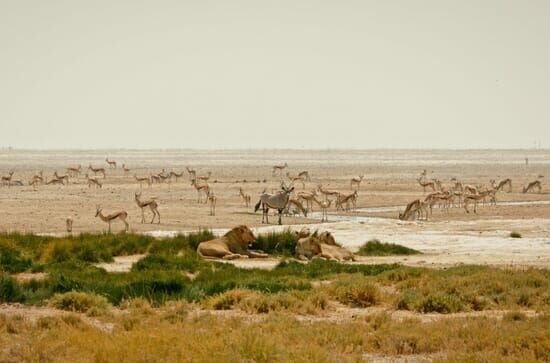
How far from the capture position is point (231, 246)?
22875 millimetres

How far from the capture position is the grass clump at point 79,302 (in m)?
14.8

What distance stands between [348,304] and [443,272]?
3.30m

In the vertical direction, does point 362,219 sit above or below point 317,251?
below

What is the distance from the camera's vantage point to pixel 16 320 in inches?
525

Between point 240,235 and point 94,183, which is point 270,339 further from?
point 94,183

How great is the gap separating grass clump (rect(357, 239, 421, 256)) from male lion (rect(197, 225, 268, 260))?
283cm

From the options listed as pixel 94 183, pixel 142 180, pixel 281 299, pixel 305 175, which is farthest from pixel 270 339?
pixel 305 175

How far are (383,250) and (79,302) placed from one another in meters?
11.0

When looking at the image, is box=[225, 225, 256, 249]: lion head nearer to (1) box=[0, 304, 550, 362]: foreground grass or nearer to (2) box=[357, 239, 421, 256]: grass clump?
(2) box=[357, 239, 421, 256]: grass clump

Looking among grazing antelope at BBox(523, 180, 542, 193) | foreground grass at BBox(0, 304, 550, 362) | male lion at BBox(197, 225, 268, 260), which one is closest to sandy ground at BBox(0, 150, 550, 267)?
grazing antelope at BBox(523, 180, 542, 193)

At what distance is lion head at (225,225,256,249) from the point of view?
22.8m

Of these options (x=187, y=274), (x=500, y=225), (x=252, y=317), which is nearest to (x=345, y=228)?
(x=500, y=225)

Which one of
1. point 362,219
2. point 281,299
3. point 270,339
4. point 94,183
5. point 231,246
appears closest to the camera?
point 270,339

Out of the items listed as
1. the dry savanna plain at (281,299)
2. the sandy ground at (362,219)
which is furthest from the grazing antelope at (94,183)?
the dry savanna plain at (281,299)
